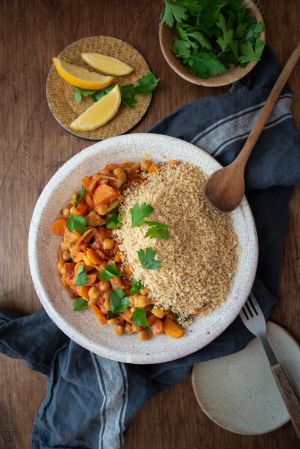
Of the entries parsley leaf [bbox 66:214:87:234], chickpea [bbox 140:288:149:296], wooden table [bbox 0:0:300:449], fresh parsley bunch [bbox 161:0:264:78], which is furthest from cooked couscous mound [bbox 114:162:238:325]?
fresh parsley bunch [bbox 161:0:264:78]

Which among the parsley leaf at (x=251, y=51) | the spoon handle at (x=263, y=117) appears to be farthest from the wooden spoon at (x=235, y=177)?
the parsley leaf at (x=251, y=51)

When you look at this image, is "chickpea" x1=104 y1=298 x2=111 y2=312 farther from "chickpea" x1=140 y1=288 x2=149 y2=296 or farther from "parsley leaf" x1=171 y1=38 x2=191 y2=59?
"parsley leaf" x1=171 y1=38 x2=191 y2=59

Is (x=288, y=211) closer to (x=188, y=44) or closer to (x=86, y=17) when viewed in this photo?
(x=188, y=44)

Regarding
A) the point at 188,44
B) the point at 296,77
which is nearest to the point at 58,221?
the point at 188,44

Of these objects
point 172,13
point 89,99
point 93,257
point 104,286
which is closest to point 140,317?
point 104,286

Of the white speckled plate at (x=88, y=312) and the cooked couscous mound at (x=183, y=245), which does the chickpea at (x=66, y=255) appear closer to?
the white speckled plate at (x=88, y=312)
